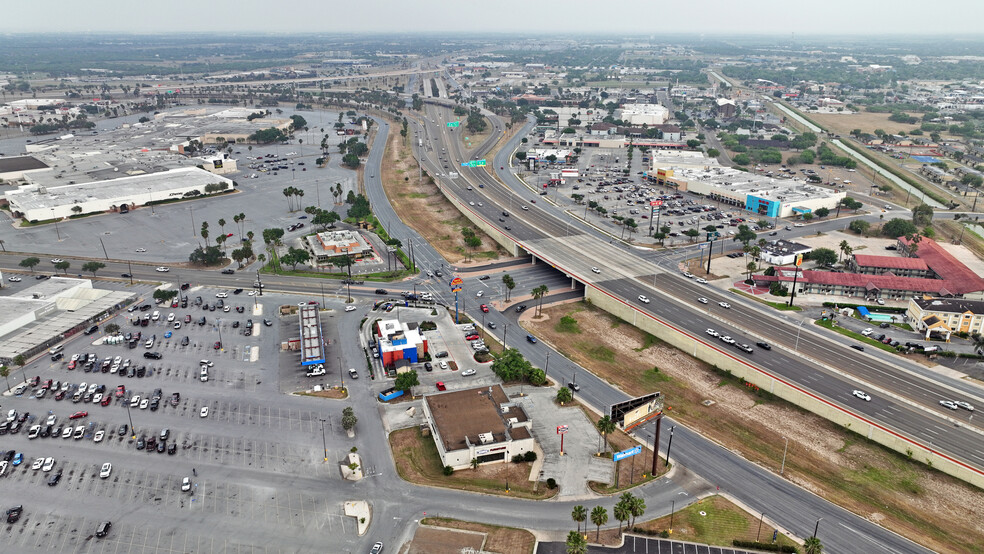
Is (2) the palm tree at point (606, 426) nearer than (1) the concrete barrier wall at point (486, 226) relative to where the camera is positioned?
Yes

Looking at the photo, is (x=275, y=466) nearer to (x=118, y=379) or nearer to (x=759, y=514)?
(x=118, y=379)

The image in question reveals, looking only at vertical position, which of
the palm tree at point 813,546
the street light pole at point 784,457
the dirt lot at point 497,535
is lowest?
the dirt lot at point 497,535

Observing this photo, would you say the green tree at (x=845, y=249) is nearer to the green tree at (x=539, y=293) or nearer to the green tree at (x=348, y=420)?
the green tree at (x=539, y=293)

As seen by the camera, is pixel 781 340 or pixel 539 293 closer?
pixel 781 340

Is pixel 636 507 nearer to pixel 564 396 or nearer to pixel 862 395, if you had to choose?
pixel 564 396

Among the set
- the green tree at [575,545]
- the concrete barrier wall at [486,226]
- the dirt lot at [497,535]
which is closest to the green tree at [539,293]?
the concrete barrier wall at [486,226]

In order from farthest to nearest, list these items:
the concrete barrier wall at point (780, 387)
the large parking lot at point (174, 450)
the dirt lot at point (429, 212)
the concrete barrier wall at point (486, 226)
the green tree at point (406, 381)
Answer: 1. the dirt lot at point (429, 212)
2. the concrete barrier wall at point (486, 226)
3. the green tree at point (406, 381)
4. the concrete barrier wall at point (780, 387)
5. the large parking lot at point (174, 450)

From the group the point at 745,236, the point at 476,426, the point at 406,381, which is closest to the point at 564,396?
the point at 476,426
